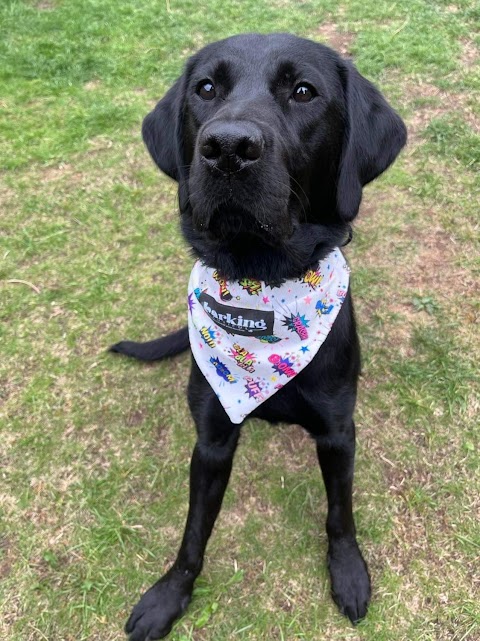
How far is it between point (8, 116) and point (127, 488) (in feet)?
10.7

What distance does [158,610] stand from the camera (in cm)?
203

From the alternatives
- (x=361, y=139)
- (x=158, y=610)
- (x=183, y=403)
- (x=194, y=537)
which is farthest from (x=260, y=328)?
(x=158, y=610)

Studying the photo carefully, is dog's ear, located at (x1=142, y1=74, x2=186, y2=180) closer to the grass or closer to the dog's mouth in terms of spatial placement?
the dog's mouth

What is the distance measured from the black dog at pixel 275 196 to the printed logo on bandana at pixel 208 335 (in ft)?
0.50

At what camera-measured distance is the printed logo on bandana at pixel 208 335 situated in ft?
6.34

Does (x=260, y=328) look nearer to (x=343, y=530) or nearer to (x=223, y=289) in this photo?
(x=223, y=289)

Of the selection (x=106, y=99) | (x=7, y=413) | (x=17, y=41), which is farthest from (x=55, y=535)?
(x=17, y=41)

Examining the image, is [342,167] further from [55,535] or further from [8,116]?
[8,116]

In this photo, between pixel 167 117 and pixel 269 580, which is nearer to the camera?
pixel 167 117

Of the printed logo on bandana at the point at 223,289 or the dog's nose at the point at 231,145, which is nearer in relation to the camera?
the dog's nose at the point at 231,145

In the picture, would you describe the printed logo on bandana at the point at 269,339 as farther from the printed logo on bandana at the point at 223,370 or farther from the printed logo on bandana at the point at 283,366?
the printed logo on bandana at the point at 223,370

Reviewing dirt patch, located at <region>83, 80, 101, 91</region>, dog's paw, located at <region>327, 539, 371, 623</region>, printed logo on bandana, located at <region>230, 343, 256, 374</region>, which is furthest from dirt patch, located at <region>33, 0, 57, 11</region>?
dog's paw, located at <region>327, 539, 371, 623</region>

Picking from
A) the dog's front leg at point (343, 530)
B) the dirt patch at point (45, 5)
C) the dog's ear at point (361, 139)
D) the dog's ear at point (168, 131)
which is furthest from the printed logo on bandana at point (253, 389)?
the dirt patch at point (45, 5)

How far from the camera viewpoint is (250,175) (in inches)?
54.6
